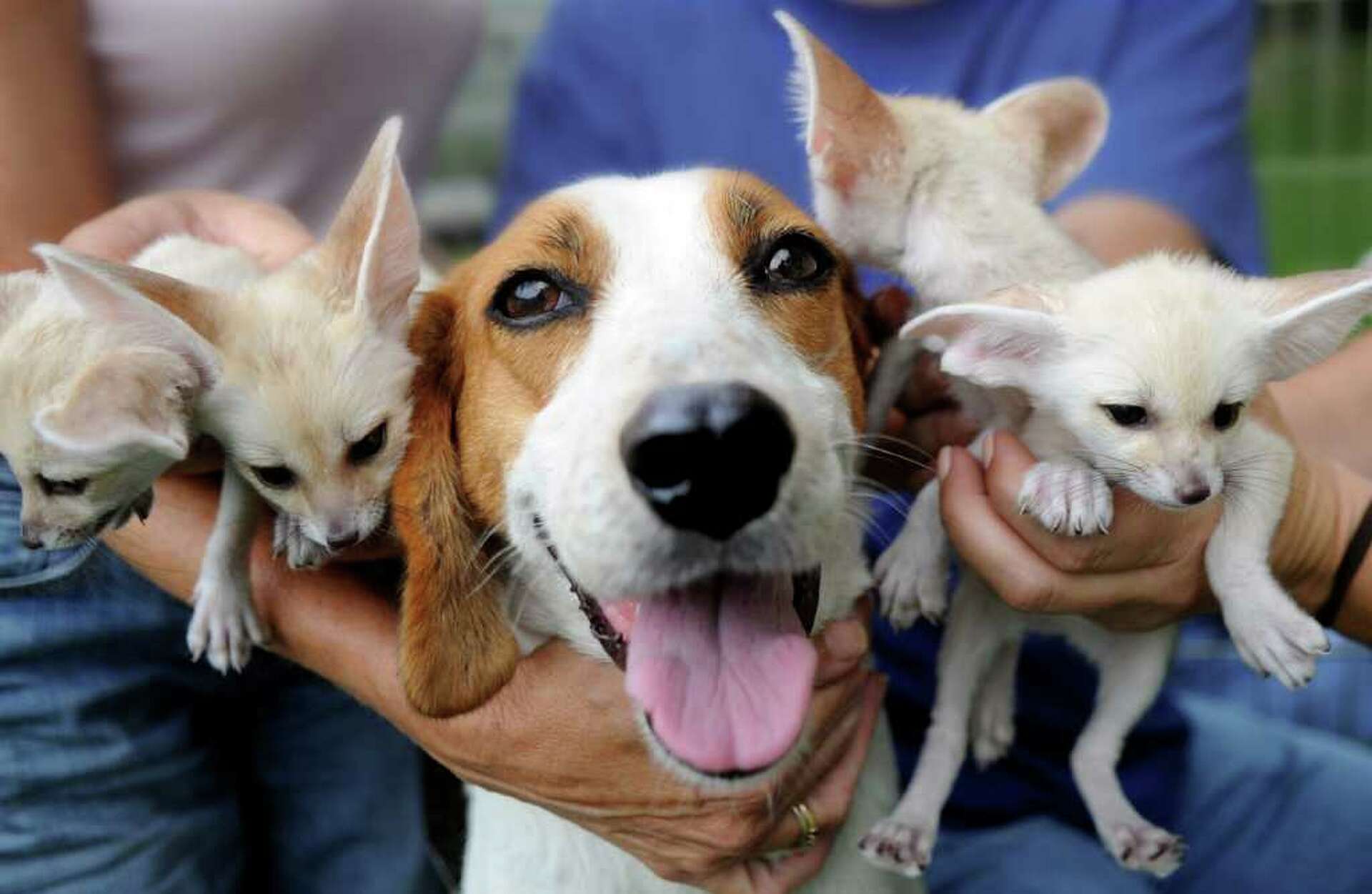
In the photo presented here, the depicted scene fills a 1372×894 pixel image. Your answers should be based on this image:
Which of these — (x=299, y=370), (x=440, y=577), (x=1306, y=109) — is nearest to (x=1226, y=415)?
(x=440, y=577)

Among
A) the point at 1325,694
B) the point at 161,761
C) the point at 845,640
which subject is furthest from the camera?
the point at 1325,694

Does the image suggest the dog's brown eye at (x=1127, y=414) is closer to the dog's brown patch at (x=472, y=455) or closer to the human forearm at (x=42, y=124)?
the dog's brown patch at (x=472, y=455)

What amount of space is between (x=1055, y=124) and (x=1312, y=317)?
1.83ft

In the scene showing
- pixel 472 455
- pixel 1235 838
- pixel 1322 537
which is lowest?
pixel 1235 838

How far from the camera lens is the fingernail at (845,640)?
165cm

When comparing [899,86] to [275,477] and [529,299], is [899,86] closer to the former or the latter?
[529,299]

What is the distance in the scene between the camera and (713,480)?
1219mm

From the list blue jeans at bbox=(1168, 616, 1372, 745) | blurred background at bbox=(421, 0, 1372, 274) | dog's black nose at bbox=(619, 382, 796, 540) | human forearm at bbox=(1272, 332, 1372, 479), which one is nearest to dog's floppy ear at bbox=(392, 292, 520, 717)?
dog's black nose at bbox=(619, 382, 796, 540)

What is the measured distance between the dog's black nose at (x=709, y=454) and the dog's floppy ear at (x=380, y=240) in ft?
1.44

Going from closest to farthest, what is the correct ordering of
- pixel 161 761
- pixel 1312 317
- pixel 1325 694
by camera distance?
pixel 1312 317 → pixel 161 761 → pixel 1325 694

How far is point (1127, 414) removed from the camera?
144cm

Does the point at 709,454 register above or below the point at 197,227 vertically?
above

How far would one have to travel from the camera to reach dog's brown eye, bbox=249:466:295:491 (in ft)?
4.82

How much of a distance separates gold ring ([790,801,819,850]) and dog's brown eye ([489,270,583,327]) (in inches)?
28.6
